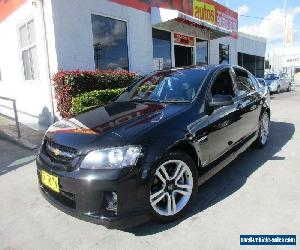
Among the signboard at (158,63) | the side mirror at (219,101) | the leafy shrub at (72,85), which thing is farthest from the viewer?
the signboard at (158,63)

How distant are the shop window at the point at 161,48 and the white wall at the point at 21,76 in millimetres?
4765

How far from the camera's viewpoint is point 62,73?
25.8ft

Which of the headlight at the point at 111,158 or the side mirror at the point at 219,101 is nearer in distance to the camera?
the headlight at the point at 111,158

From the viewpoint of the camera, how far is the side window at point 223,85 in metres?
4.13

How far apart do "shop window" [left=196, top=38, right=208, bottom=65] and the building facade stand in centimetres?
105

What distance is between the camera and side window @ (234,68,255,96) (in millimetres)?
4843

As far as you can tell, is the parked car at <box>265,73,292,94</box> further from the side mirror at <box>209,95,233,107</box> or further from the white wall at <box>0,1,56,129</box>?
the side mirror at <box>209,95,233,107</box>

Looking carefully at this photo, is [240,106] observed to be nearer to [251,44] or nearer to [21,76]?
[21,76]

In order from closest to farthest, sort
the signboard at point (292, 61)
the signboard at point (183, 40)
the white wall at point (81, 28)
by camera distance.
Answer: the white wall at point (81, 28)
the signboard at point (183, 40)
the signboard at point (292, 61)

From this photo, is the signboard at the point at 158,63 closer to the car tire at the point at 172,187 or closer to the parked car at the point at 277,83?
the car tire at the point at 172,187

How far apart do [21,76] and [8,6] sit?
7.63ft

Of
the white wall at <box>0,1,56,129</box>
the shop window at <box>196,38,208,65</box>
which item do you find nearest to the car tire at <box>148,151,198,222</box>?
the white wall at <box>0,1,56,129</box>

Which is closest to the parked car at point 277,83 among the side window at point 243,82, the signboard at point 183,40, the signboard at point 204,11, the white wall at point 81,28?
the signboard at point 204,11

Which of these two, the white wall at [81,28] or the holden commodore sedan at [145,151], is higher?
the white wall at [81,28]
